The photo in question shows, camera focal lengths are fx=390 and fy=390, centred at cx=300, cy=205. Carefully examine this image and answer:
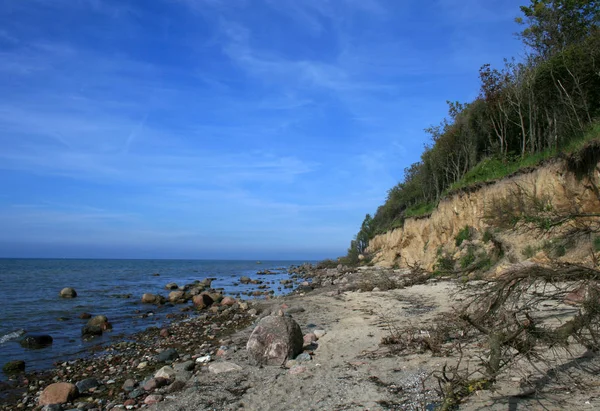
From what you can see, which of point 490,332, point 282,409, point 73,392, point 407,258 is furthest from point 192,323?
point 407,258

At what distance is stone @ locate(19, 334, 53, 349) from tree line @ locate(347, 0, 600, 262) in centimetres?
2185

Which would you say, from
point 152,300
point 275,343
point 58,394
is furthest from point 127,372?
point 152,300

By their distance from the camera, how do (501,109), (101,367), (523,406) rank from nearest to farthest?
1. (523,406)
2. (101,367)
3. (501,109)

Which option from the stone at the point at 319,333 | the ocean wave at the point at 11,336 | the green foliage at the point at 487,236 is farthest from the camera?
the green foliage at the point at 487,236

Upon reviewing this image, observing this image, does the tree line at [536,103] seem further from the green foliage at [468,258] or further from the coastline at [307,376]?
the coastline at [307,376]

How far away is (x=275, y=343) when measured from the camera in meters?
8.81

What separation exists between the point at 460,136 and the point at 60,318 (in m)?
31.0

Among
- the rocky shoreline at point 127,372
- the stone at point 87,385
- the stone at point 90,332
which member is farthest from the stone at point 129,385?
the stone at point 90,332

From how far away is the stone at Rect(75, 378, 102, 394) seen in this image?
8629 mm

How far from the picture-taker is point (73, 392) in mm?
8203

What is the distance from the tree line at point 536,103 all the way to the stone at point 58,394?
63.3 feet

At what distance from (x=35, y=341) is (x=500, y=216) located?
48.3ft

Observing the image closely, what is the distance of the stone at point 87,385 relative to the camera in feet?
28.3

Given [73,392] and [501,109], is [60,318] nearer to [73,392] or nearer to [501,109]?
[73,392]
